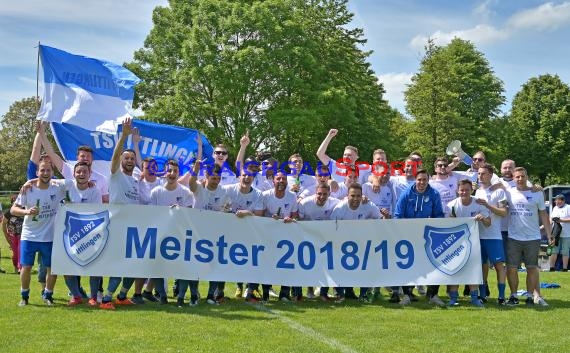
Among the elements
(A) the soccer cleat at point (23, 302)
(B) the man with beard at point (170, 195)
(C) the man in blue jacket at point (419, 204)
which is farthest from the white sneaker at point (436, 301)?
(A) the soccer cleat at point (23, 302)

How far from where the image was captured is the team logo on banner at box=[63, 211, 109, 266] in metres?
8.67

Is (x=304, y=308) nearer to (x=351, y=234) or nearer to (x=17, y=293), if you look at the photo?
(x=351, y=234)

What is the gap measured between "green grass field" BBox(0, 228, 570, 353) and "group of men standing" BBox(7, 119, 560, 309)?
333 mm

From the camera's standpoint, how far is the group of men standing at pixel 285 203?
8.81 meters

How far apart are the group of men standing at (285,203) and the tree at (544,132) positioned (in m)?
43.2

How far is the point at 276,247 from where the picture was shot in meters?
9.31

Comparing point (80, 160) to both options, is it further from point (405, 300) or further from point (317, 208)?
point (405, 300)

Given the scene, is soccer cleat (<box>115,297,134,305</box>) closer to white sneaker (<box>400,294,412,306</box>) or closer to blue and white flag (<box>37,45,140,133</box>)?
blue and white flag (<box>37,45,140,133</box>)

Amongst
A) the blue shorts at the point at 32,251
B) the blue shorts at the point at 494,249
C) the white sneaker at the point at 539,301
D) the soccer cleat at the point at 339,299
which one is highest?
the blue shorts at the point at 494,249

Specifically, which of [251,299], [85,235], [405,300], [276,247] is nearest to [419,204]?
[405,300]

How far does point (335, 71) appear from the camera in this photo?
37.9 meters

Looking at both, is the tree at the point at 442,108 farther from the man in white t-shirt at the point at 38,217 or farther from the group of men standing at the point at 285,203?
the man in white t-shirt at the point at 38,217

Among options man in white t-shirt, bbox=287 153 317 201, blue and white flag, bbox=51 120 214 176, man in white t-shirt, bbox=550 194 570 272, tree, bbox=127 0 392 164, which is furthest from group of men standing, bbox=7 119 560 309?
tree, bbox=127 0 392 164

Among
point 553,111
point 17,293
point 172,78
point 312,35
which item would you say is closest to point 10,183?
point 172,78
